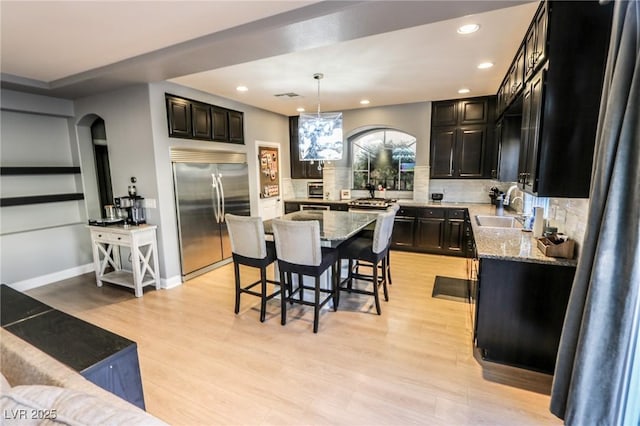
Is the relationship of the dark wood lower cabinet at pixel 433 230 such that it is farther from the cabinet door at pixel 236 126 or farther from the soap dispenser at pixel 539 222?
the cabinet door at pixel 236 126

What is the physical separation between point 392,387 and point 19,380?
2044 mm

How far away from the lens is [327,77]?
12.2 ft

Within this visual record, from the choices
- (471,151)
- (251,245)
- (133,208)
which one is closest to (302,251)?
(251,245)

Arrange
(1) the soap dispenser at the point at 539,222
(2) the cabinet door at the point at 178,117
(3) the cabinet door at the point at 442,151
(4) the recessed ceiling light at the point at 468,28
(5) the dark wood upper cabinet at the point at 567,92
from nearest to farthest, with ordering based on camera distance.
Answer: (5) the dark wood upper cabinet at the point at 567,92
(4) the recessed ceiling light at the point at 468,28
(1) the soap dispenser at the point at 539,222
(2) the cabinet door at the point at 178,117
(3) the cabinet door at the point at 442,151

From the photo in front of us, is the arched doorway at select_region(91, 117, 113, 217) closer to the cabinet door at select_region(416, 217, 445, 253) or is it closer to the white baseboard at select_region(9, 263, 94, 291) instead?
the white baseboard at select_region(9, 263, 94, 291)

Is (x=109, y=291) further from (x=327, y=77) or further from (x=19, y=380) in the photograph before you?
(x=327, y=77)

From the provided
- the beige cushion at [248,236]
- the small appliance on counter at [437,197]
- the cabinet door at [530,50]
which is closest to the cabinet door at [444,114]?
the small appliance on counter at [437,197]

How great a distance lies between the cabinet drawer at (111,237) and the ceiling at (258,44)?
5.83ft

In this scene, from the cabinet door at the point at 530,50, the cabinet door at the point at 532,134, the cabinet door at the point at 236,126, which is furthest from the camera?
the cabinet door at the point at 236,126

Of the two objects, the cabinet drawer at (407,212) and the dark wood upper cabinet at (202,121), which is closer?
the dark wood upper cabinet at (202,121)

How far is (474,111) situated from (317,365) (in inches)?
180

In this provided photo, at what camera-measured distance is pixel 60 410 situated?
0.89 metres

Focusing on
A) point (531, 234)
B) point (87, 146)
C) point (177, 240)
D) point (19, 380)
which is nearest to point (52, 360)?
point (19, 380)

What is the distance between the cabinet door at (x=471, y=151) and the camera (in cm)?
500
